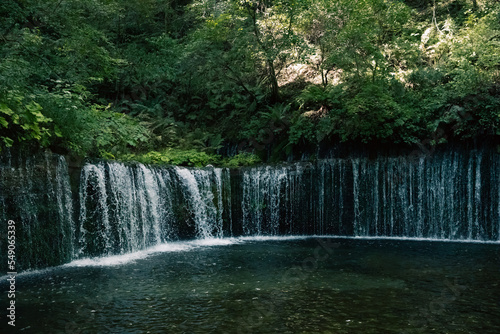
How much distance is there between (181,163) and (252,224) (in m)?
3.44

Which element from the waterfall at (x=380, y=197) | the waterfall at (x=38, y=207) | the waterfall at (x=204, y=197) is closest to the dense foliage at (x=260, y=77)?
the waterfall at (x=38, y=207)

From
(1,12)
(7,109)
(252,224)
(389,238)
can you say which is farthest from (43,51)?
(389,238)

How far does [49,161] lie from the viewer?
9734mm

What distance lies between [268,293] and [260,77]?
13663 millimetres

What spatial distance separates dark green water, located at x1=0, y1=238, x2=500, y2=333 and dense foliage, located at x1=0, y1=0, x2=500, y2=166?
3.70m

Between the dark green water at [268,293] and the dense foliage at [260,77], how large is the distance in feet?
12.1

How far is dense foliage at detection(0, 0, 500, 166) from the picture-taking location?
Result: 13.0 meters

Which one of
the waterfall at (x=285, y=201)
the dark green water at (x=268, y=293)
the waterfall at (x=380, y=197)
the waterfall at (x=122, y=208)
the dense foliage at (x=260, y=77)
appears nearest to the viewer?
the dark green water at (x=268, y=293)

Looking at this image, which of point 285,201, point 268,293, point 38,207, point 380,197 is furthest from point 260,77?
point 268,293

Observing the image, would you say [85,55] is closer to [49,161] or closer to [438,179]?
[49,161]

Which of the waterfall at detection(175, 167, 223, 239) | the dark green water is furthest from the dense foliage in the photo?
the dark green water

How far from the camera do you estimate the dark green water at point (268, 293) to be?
5668 millimetres

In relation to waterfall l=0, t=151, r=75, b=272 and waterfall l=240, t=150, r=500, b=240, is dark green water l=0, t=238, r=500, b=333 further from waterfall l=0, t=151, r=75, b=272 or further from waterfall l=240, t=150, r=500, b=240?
waterfall l=240, t=150, r=500, b=240

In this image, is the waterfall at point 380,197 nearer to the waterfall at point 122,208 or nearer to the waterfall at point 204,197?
the waterfall at point 204,197
